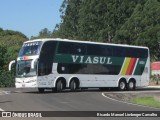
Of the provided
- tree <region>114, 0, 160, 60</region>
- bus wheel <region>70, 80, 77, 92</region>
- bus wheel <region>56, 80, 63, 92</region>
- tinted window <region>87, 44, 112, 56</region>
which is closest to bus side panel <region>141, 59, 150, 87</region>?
tinted window <region>87, 44, 112, 56</region>

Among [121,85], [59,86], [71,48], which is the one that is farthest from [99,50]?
[59,86]

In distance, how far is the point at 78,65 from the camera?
3784 cm

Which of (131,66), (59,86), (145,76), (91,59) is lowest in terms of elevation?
(59,86)

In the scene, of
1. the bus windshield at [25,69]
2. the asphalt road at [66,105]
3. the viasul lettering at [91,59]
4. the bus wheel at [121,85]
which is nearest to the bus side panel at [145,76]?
the bus wheel at [121,85]

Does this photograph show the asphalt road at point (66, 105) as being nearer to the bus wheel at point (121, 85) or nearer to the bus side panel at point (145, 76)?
the bus wheel at point (121, 85)

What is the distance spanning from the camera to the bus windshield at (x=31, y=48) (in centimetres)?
3519

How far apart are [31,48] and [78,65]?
13.3 ft

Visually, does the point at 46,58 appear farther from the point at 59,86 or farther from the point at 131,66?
the point at 131,66

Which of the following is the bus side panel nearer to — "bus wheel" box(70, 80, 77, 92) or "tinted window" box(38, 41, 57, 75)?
"bus wheel" box(70, 80, 77, 92)

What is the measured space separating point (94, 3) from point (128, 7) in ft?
19.7

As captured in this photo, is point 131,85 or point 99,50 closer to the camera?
point 99,50

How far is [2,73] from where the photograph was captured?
57.7 metres

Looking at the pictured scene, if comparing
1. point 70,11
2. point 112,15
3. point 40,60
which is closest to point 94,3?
point 112,15

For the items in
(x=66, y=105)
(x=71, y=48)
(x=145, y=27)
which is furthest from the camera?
(x=145, y=27)
